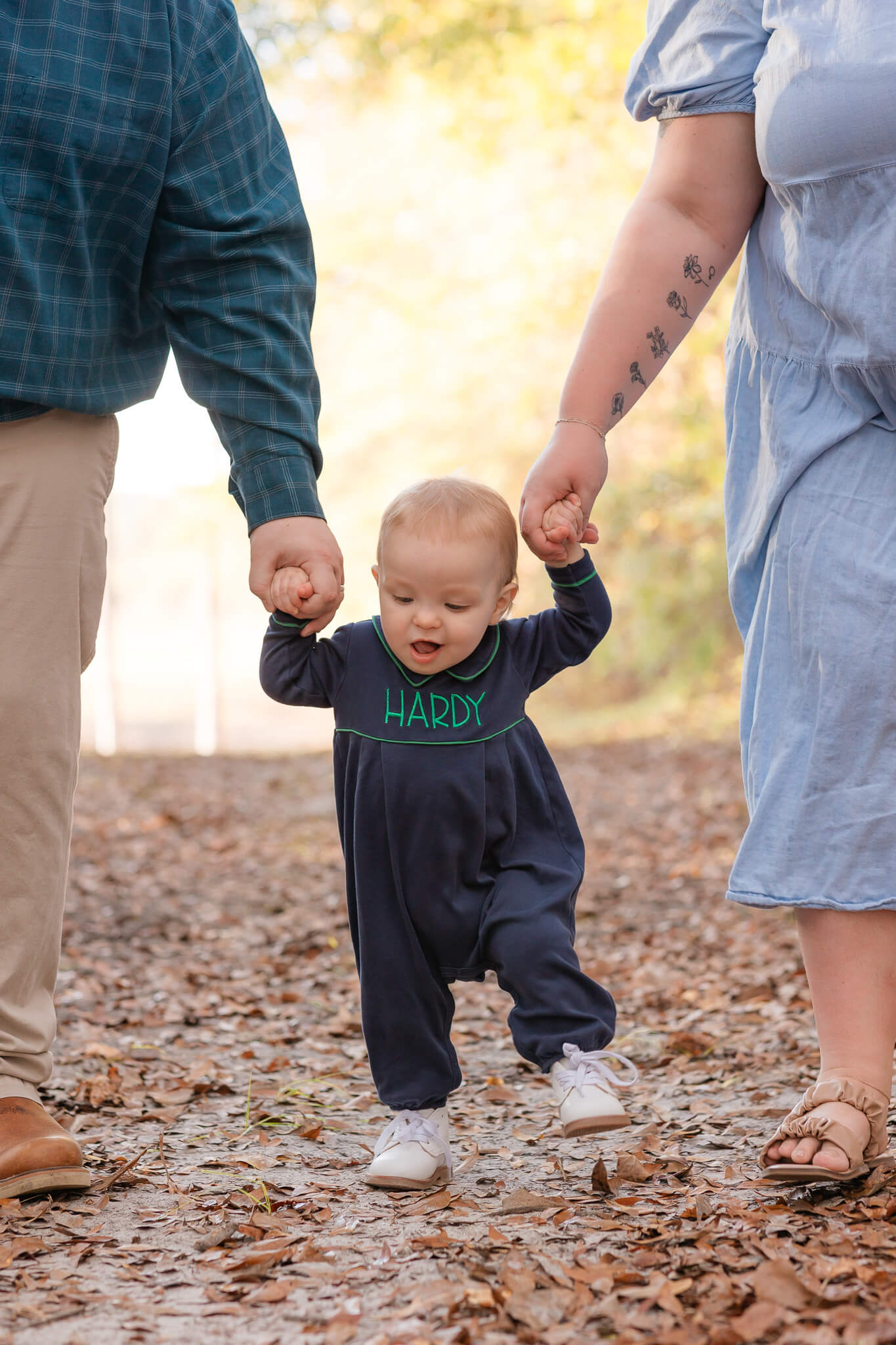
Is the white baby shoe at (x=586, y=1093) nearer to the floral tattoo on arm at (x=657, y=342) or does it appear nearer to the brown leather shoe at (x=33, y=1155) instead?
the brown leather shoe at (x=33, y=1155)

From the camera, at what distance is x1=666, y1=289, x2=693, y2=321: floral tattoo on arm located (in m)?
2.40

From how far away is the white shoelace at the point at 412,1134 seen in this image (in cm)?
231

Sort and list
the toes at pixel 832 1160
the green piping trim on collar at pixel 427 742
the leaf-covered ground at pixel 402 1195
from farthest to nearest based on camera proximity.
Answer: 1. the green piping trim on collar at pixel 427 742
2. the toes at pixel 832 1160
3. the leaf-covered ground at pixel 402 1195

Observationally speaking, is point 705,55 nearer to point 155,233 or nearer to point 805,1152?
point 155,233

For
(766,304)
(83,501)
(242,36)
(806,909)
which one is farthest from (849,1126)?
(242,36)

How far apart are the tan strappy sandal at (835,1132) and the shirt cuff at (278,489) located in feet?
4.29

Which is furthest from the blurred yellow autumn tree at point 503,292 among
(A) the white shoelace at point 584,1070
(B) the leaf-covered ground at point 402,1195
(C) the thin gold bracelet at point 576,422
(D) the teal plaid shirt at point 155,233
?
(A) the white shoelace at point 584,1070

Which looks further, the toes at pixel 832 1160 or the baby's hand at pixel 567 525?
the baby's hand at pixel 567 525

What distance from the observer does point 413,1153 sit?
90.2 inches

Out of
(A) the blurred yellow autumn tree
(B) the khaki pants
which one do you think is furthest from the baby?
(A) the blurred yellow autumn tree

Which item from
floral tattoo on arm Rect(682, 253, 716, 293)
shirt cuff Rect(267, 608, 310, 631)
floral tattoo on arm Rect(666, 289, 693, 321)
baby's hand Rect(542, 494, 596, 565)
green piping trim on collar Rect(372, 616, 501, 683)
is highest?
floral tattoo on arm Rect(682, 253, 716, 293)

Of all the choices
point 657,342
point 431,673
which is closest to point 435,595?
point 431,673

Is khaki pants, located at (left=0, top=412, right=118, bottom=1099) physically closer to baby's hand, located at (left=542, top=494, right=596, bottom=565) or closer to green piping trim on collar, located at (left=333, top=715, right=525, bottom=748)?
green piping trim on collar, located at (left=333, top=715, right=525, bottom=748)

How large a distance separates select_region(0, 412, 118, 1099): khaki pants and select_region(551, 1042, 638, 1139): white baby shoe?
94 centimetres
